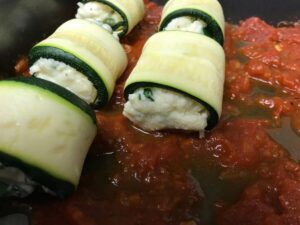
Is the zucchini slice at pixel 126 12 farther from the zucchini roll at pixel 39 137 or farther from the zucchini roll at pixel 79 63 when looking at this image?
the zucchini roll at pixel 39 137

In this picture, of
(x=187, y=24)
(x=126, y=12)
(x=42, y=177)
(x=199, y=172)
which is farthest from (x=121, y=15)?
(x=42, y=177)

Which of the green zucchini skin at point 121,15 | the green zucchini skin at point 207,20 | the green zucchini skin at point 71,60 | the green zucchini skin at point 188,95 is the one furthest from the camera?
the green zucchini skin at point 121,15

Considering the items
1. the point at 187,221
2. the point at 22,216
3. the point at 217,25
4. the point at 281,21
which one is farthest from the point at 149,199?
the point at 281,21

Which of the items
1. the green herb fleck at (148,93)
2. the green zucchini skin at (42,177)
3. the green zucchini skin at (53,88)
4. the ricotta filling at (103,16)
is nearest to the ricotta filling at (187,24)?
the ricotta filling at (103,16)

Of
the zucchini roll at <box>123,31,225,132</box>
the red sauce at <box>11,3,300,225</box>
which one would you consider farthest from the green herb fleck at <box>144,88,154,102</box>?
the red sauce at <box>11,3,300,225</box>

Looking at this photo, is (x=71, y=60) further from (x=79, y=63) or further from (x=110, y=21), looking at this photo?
(x=110, y=21)

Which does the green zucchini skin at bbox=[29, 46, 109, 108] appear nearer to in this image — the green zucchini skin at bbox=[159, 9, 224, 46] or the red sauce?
the red sauce
